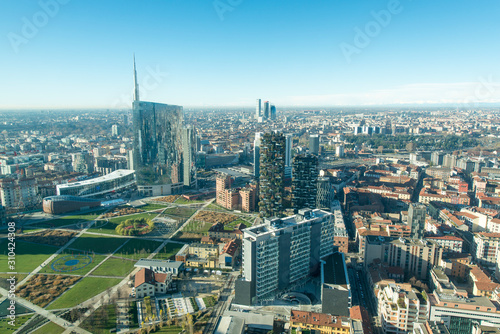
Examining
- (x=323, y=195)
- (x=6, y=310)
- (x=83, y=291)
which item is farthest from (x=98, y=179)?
(x=323, y=195)

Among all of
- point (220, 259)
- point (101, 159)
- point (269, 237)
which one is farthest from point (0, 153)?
point (269, 237)

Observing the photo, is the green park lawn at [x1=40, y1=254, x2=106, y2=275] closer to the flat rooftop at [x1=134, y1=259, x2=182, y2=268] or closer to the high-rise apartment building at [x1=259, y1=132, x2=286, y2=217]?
the flat rooftop at [x1=134, y1=259, x2=182, y2=268]

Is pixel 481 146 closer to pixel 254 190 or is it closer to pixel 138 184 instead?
pixel 254 190

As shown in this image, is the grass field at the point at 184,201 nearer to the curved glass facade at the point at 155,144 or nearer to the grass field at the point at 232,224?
the curved glass facade at the point at 155,144

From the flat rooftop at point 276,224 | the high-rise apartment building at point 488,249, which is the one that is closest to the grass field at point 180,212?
the flat rooftop at point 276,224

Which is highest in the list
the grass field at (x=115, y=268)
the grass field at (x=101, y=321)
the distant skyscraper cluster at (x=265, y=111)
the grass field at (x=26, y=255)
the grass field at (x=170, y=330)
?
the distant skyscraper cluster at (x=265, y=111)
